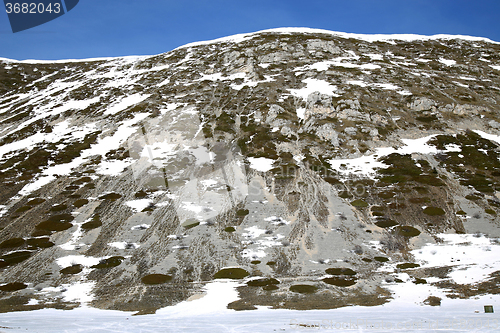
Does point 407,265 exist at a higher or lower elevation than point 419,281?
higher

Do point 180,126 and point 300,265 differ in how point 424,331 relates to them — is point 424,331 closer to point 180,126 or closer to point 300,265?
point 300,265

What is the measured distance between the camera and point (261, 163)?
252ft

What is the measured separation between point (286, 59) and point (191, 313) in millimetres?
120228

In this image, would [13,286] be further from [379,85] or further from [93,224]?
[379,85]

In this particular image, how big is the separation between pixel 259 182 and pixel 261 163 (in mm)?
8501

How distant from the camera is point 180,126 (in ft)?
311

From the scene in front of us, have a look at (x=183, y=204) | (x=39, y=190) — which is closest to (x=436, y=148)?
(x=183, y=204)

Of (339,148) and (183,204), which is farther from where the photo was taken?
(339,148)

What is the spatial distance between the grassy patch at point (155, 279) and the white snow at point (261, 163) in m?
36.0

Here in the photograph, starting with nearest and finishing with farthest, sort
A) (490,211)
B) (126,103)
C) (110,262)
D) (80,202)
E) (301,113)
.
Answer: (110,262) < (490,211) < (80,202) < (301,113) < (126,103)

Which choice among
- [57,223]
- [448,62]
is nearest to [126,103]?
[57,223]

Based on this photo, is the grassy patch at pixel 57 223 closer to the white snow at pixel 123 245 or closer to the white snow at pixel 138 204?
the white snow at pixel 138 204

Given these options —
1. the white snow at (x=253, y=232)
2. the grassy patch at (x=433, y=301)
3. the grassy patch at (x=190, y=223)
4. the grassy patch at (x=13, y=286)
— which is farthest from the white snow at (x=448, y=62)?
the grassy patch at (x=13, y=286)

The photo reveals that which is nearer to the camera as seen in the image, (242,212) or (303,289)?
(303,289)
